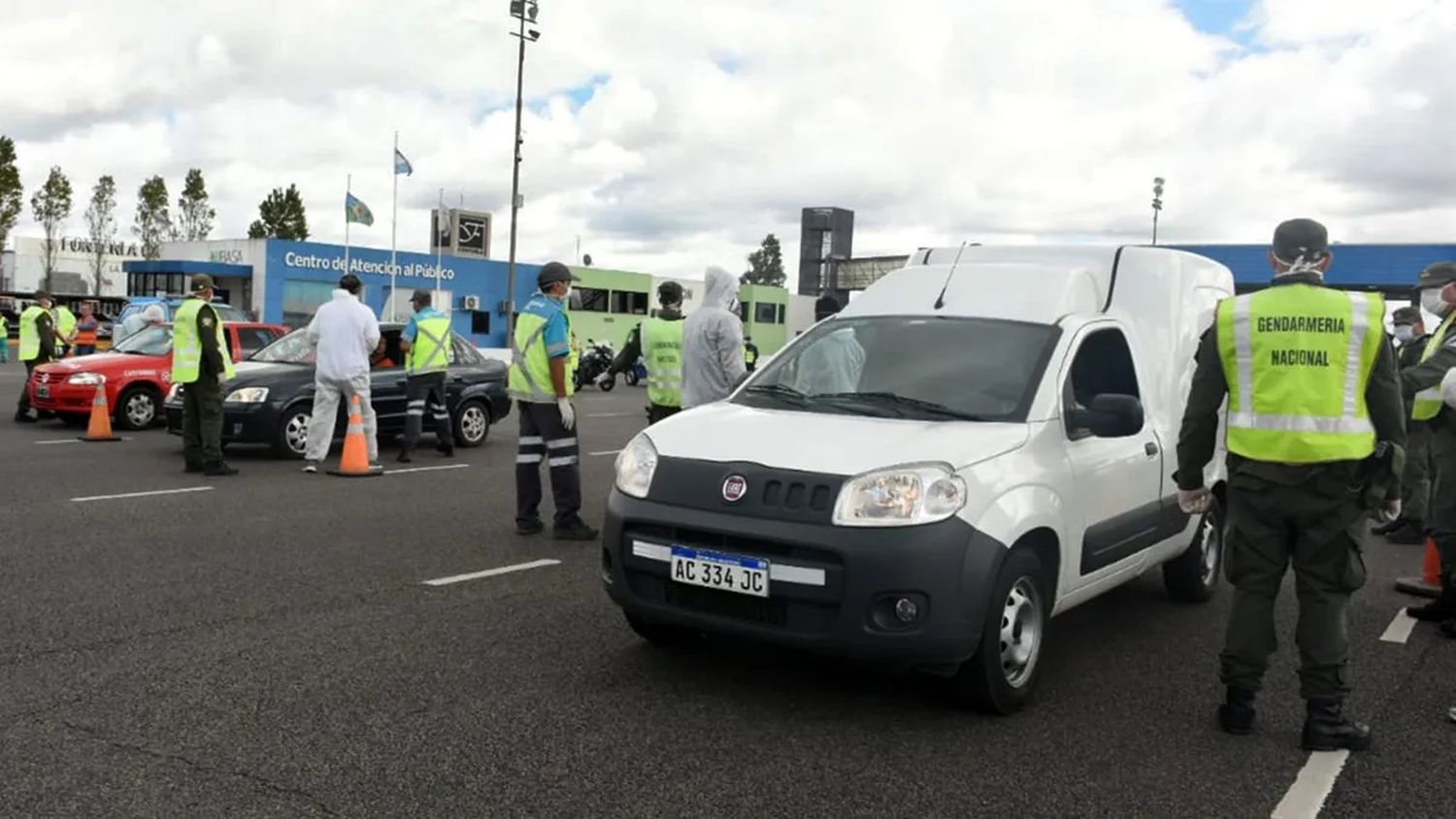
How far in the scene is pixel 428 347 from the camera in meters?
12.7

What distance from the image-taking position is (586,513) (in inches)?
385

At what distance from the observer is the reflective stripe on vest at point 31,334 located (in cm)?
1611

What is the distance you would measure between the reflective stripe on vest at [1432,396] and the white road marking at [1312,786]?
3379mm

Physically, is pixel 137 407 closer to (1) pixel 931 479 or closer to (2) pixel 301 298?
(1) pixel 931 479

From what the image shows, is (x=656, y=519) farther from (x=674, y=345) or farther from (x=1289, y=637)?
(x=674, y=345)

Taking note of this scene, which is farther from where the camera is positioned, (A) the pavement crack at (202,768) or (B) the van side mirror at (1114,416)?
(B) the van side mirror at (1114,416)

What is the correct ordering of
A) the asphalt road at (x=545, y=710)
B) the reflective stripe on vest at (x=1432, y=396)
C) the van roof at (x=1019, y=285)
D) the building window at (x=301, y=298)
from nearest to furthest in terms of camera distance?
the asphalt road at (x=545, y=710) < the van roof at (x=1019, y=285) < the reflective stripe on vest at (x=1432, y=396) < the building window at (x=301, y=298)

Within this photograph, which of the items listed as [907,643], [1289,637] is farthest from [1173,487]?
[907,643]

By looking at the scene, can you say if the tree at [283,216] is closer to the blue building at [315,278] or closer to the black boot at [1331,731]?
the blue building at [315,278]

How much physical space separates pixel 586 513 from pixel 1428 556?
238 inches

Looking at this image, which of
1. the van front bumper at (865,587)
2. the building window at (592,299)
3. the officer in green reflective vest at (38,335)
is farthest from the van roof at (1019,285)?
the building window at (592,299)

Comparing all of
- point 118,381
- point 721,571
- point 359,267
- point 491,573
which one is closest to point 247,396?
point 118,381

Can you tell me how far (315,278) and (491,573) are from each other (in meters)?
45.7

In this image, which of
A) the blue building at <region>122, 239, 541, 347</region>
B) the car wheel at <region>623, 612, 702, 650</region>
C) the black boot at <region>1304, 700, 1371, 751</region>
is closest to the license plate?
the car wheel at <region>623, 612, 702, 650</region>
